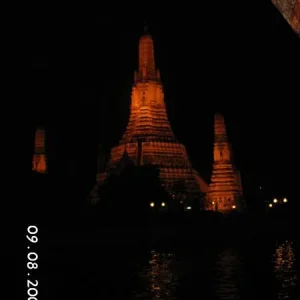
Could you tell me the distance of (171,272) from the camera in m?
17.5

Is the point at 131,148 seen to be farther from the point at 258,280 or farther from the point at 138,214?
the point at 258,280

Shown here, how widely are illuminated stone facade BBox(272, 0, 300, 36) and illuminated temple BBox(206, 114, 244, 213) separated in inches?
1795

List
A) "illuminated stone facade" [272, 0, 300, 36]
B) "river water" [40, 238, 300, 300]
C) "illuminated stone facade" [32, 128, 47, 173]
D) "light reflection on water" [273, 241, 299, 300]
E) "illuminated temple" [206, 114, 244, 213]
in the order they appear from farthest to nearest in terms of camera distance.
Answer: "illuminated stone facade" [32, 128, 47, 173], "illuminated temple" [206, 114, 244, 213], "river water" [40, 238, 300, 300], "light reflection on water" [273, 241, 299, 300], "illuminated stone facade" [272, 0, 300, 36]

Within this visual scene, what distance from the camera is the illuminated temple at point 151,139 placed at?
48344 mm

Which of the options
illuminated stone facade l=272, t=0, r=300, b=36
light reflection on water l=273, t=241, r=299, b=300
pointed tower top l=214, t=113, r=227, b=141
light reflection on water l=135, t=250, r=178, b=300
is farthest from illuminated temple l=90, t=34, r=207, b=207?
illuminated stone facade l=272, t=0, r=300, b=36

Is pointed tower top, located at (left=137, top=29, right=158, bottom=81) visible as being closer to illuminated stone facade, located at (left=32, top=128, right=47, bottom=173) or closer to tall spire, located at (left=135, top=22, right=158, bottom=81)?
tall spire, located at (left=135, top=22, right=158, bottom=81)

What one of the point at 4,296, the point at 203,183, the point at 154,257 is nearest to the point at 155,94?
the point at 203,183

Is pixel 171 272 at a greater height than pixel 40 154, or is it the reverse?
pixel 40 154

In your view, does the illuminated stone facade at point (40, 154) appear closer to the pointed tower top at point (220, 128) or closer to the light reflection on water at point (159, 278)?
the pointed tower top at point (220, 128)

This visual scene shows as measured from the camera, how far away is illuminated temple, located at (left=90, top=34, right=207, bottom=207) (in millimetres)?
48344

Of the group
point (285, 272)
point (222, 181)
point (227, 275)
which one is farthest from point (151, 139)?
point (227, 275)

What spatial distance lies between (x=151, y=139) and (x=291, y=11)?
4350 cm

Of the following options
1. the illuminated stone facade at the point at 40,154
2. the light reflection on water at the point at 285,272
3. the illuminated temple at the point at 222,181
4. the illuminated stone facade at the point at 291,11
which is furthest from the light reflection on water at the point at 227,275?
the illuminated stone facade at the point at 40,154

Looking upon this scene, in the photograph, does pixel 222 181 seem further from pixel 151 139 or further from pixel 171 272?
pixel 171 272
